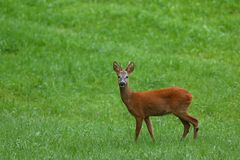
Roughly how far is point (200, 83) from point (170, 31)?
429 cm

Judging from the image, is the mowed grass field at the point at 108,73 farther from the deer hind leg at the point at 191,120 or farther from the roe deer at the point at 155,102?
the roe deer at the point at 155,102

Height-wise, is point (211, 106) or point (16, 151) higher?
point (16, 151)

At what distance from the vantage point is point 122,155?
11.2 metres

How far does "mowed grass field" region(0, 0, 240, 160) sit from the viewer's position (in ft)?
41.3

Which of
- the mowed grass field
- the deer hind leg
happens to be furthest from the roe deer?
the mowed grass field

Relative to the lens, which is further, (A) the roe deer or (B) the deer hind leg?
(B) the deer hind leg

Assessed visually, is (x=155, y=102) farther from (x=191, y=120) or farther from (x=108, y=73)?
(x=108, y=73)

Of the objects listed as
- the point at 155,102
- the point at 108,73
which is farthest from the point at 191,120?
the point at 108,73

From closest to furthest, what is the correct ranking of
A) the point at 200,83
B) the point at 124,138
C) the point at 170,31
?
the point at 124,138 → the point at 200,83 → the point at 170,31

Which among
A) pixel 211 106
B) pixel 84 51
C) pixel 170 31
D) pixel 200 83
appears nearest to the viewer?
pixel 211 106

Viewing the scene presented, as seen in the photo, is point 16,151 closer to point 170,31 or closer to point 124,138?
point 124,138

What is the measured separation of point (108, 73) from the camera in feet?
67.4

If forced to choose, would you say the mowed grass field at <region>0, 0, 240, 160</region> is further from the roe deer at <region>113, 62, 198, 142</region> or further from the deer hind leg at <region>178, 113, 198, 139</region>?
the roe deer at <region>113, 62, 198, 142</region>

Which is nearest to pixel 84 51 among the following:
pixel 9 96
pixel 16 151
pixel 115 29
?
pixel 115 29
